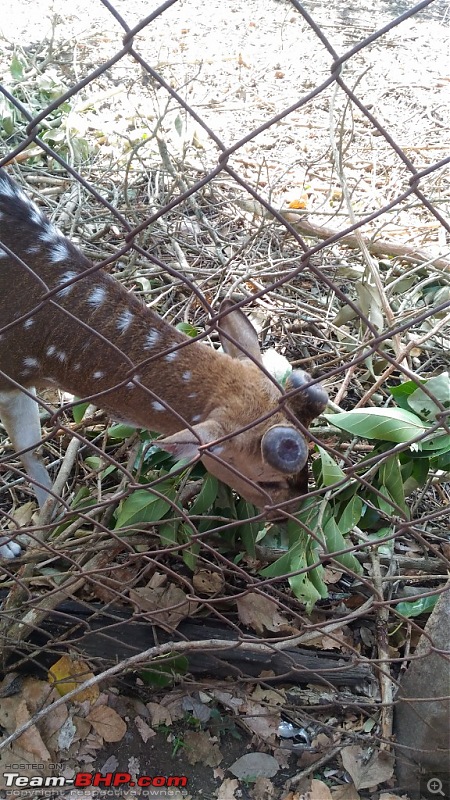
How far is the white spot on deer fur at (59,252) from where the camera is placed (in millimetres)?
3408

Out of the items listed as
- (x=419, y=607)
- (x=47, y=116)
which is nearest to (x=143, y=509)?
(x=419, y=607)

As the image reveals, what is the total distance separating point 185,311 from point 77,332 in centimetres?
126

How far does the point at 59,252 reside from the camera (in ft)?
11.3

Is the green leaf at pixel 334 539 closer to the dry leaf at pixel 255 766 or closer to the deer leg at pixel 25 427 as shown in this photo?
the dry leaf at pixel 255 766

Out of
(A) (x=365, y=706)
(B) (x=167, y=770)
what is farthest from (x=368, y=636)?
(B) (x=167, y=770)

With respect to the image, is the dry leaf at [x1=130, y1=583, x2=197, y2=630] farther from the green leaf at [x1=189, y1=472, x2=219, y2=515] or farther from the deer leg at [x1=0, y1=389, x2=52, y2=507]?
the deer leg at [x1=0, y1=389, x2=52, y2=507]

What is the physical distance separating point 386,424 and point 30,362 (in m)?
1.87

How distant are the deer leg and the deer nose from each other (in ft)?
5.59

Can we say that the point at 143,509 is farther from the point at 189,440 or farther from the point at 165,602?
the point at 189,440

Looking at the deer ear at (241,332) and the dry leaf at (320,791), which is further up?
the deer ear at (241,332)

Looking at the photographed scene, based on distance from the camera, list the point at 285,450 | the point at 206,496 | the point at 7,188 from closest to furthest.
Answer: the point at 285,450 → the point at 206,496 → the point at 7,188

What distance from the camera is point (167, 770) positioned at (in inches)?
110

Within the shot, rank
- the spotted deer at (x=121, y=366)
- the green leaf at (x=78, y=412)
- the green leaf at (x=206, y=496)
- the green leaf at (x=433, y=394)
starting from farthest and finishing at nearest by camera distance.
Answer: the green leaf at (x=78, y=412)
the green leaf at (x=206, y=496)
the spotted deer at (x=121, y=366)
the green leaf at (x=433, y=394)

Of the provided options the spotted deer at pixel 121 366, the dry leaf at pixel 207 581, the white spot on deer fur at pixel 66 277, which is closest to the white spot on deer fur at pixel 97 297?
the spotted deer at pixel 121 366
